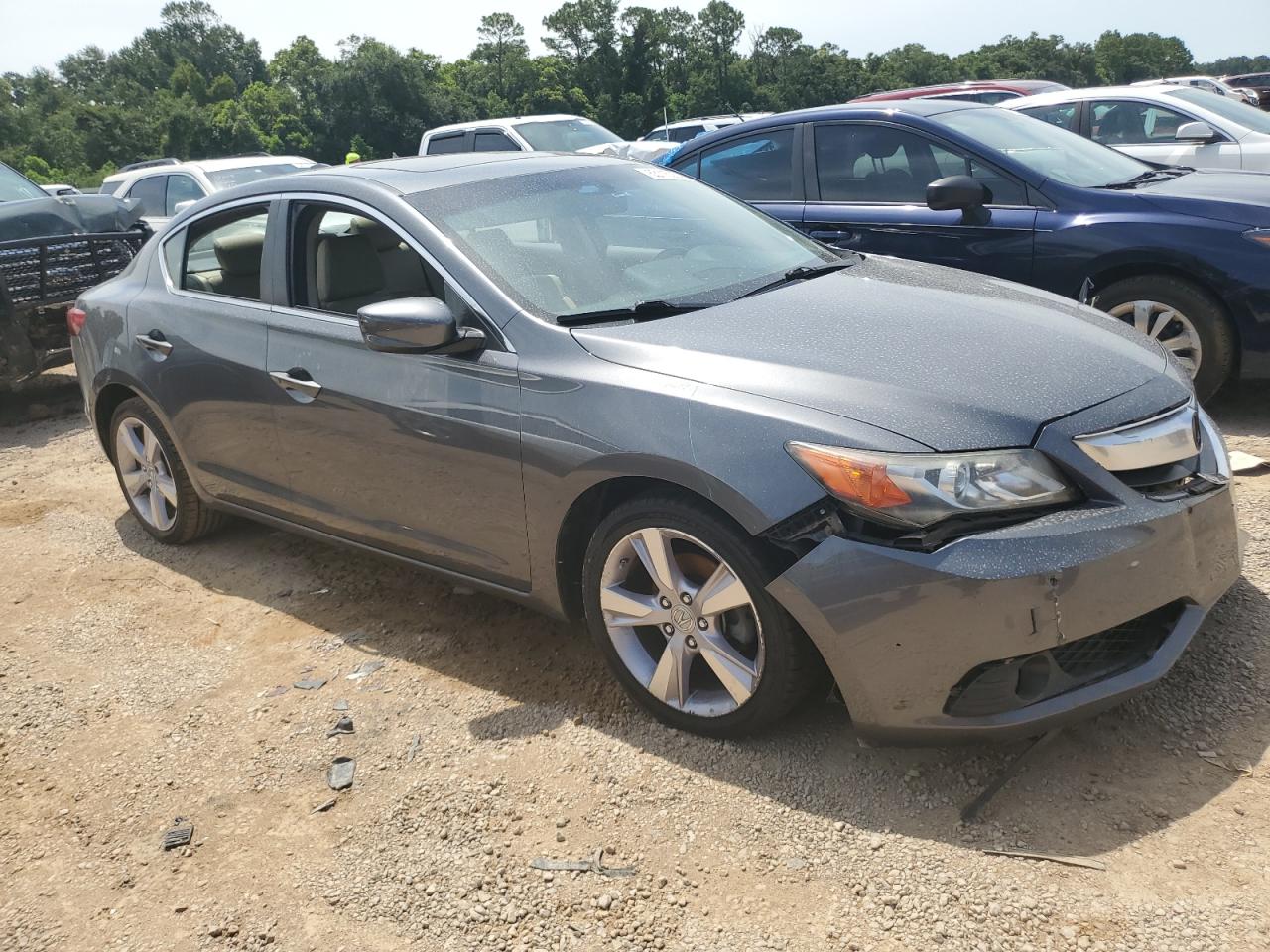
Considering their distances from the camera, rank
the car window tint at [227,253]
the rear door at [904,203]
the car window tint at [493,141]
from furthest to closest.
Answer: the car window tint at [493,141], the rear door at [904,203], the car window tint at [227,253]

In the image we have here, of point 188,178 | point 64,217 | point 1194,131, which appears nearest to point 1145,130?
point 1194,131

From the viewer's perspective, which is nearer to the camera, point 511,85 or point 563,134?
point 563,134

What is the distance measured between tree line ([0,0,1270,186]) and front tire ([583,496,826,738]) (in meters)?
53.2

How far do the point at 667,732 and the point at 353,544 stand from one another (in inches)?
58.2

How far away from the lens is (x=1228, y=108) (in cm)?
918

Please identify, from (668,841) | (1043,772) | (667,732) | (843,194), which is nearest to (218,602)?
(667,732)

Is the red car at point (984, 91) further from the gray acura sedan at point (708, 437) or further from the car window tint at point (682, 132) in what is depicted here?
the gray acura sedan at point (708, 437)

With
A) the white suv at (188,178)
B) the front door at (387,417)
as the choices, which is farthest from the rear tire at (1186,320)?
the white suv at (188,178)

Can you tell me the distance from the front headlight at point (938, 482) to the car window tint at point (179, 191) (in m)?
11.7

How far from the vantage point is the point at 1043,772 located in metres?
2.87

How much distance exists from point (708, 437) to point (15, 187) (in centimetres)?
845

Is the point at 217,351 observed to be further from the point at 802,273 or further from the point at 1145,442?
the point at 1145,442

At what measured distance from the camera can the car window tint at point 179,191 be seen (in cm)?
1255

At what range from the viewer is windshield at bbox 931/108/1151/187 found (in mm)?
5816
